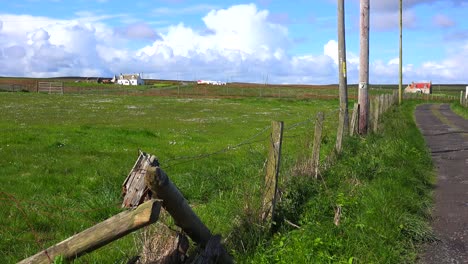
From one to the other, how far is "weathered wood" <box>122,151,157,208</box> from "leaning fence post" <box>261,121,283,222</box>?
2314mm

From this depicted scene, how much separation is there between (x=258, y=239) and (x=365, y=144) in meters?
8.46

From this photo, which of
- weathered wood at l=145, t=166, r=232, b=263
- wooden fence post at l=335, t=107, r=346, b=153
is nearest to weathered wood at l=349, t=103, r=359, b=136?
wooden fence post at l=335, t=107, r=346, b=153

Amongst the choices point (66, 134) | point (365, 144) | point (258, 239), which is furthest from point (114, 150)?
point (258, 239)

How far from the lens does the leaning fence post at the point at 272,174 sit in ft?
21.7

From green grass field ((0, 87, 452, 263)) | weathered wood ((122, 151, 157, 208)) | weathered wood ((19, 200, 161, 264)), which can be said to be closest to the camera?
weathered wood ((19, 200, 161, 264))

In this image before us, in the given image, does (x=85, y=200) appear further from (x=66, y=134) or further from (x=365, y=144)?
(x=66, y=134)

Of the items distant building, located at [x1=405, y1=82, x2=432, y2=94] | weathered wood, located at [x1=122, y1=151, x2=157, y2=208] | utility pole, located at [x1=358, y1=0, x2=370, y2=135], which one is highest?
distant building, located at [x1=405, y1=82, x2=432, y2=94]

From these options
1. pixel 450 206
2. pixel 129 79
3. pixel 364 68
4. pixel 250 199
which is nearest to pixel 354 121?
pixel 364 68

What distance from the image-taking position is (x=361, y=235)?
6.45 m

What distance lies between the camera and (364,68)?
16953 millimetres

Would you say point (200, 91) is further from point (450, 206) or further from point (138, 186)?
point (138, 186)

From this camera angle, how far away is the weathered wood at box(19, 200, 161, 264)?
3902 millimetres

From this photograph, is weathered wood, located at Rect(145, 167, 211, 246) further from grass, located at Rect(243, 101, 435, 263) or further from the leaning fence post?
the leaning fence post

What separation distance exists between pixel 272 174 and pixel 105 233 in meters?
3.06
